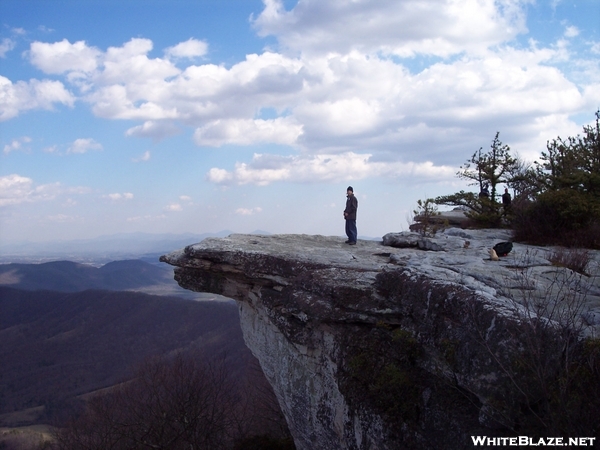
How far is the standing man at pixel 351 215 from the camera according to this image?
14.1 m

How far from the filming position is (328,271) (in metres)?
10.8

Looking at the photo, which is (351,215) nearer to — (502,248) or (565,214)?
(502,248)

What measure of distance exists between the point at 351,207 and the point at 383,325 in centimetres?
564

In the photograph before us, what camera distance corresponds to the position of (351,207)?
1430 cm

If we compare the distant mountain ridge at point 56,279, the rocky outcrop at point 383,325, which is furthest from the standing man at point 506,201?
the distant mountain ridge at point 56,279

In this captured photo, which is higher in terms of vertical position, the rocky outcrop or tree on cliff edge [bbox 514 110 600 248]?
tree on cliff edge [bbox 514 110 600 248]

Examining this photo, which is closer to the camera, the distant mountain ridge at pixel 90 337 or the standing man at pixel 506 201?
the standing man at pixel 506 201

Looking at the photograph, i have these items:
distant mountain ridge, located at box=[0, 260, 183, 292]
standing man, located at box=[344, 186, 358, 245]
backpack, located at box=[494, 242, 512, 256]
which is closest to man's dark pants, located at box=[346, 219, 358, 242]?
standing man, located at box=[344, 186, 358, 245]

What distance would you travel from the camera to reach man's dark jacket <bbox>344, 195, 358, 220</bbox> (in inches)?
558

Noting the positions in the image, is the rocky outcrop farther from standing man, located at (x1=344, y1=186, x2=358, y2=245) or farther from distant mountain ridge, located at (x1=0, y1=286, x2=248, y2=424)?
distant mountain ridge, located at (x1=0, y1=286, x2=248, y2=424)

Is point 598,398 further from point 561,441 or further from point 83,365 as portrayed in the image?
point 83,365

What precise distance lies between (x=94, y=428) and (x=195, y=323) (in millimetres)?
65311

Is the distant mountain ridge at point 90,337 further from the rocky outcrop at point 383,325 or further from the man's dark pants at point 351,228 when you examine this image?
the rocky outcrop at point 383,325

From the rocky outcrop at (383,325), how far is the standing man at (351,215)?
0.40 meters
